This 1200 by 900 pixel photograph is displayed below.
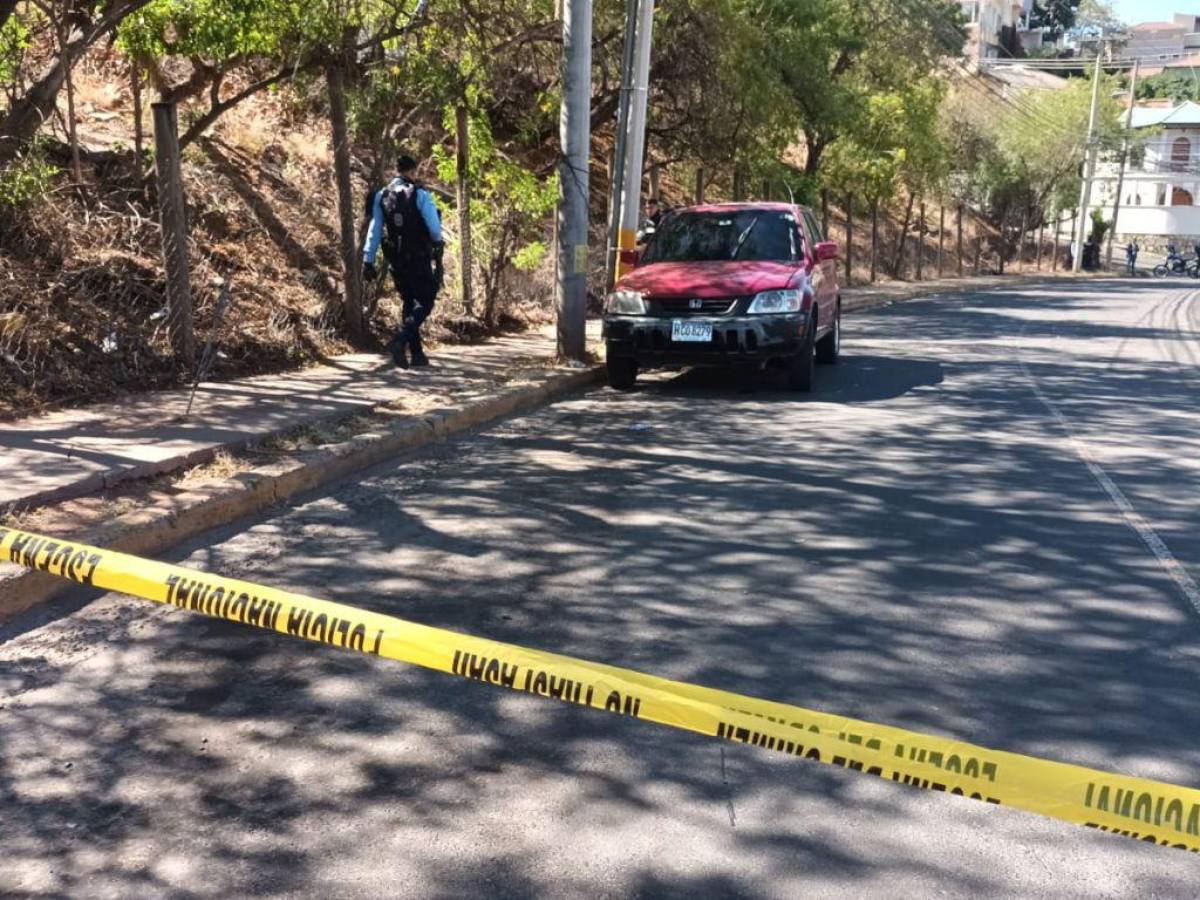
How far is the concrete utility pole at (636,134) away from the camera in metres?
13.1

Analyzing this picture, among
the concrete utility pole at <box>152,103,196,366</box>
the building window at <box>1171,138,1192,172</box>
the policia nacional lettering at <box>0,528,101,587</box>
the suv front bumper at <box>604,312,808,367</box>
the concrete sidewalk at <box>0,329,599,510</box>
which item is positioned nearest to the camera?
the policia nacional lettering at <box>0,528,101,587</box>

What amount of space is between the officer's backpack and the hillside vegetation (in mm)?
925

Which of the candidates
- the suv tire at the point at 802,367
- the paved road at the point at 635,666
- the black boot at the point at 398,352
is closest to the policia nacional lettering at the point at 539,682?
the paved road at the point at 635,666

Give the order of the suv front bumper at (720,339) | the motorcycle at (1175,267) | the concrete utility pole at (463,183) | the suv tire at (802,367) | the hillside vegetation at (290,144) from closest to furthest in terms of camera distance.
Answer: the hillside vegetation at (290,144)
the suv front bumper at (720,339)
the suv tire at (802,367)
the concrete utility pole at (463,183)
the motorcycle at (1175,267)

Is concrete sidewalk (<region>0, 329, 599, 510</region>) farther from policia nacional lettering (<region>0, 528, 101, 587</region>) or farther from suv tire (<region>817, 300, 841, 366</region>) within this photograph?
Result: suv tire (<region>817, 300, 841, 366</region>)

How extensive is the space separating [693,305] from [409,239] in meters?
2.74

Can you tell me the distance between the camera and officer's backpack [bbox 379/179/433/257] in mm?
10383

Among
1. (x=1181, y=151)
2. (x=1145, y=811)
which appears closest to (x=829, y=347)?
(x=1145, y=811)

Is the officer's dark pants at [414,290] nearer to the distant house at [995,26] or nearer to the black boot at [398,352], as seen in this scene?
the black boot at [398,352]

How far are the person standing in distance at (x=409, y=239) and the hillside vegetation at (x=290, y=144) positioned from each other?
2.96 ft

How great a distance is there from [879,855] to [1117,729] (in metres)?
1.25

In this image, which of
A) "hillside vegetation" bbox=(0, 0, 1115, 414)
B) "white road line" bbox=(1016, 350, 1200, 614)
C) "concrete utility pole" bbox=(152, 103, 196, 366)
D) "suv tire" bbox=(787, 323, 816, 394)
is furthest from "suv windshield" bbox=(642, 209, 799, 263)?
"concrete utility pole" bbox=(152, 103, 196, 366)

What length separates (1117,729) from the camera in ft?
12.6

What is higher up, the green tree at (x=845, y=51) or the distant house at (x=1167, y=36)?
the distant house at (x=1167, y=36)
